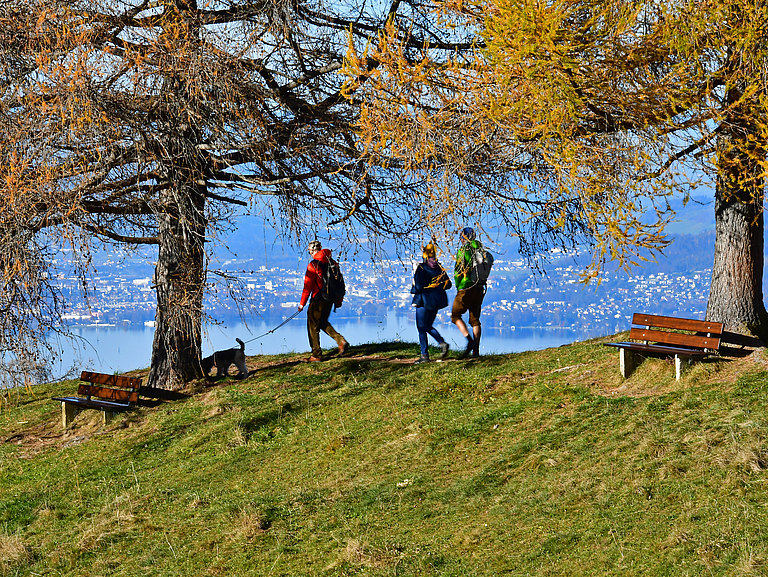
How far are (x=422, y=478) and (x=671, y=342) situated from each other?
377cm

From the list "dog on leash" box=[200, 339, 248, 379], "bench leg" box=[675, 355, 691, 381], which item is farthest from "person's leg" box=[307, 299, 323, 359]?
"bench leg" box=[675, 355, 691, 381]

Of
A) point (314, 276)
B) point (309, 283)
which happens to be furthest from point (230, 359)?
point (314, 276)

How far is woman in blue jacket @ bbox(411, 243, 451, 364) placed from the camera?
40.2 feet

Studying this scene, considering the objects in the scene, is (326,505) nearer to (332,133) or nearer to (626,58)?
(626,58)

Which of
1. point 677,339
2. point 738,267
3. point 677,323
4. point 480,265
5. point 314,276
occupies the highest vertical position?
point 314,276

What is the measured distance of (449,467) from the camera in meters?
8.27

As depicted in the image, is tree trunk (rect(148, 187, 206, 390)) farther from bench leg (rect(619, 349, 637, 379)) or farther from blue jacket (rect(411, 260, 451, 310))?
bench leg (rect(619, 349, 637, 379))

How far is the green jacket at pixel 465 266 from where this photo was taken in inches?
465

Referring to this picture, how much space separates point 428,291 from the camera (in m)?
12.4

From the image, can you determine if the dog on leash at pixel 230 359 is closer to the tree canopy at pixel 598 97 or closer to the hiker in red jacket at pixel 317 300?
the hiker in red jacket at pixel 317 300

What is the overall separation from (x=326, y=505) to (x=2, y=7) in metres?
9.22

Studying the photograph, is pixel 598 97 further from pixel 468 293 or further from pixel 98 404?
pixel 98 404

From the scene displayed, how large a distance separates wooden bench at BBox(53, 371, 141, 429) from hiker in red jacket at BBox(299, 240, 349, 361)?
9.60ft

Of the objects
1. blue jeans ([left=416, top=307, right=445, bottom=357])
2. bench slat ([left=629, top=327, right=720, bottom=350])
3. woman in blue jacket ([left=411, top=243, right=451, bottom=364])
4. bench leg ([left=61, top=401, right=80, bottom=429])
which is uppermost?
woman in blue jacket ([left=411, top=243, right=451, bottom=364])
